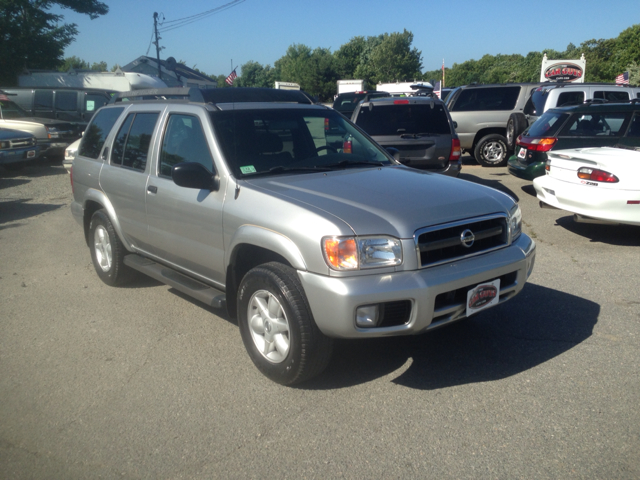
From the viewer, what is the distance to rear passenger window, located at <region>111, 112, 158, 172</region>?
16.2ft

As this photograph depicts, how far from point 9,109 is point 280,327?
16287mm

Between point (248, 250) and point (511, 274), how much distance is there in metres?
1.79

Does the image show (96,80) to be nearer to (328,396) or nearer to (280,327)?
(280,327)

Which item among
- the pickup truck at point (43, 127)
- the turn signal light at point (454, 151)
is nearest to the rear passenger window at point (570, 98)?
the turn signal light at point (454, 151)

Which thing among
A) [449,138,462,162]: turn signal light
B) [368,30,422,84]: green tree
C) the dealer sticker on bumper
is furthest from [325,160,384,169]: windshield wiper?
[368,30,422,84]: green tree

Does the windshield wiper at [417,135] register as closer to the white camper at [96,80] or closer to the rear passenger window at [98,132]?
the rear passenger window at [98,132]

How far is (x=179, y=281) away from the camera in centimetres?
446

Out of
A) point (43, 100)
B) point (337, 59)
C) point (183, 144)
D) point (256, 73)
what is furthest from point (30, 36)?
point (256, 73)

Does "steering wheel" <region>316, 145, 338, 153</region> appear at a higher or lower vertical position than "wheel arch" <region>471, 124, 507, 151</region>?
lower

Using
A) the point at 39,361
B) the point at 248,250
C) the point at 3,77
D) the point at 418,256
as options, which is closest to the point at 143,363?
the point at 39,361

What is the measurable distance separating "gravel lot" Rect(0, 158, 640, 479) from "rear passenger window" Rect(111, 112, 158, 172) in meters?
1.34

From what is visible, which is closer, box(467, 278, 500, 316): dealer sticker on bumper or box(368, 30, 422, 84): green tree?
box(467, 278, 500, 316): dealer sticker on bumper

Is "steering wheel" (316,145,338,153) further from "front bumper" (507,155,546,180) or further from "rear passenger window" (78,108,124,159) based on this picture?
"front bumper" (507,155,546,180)

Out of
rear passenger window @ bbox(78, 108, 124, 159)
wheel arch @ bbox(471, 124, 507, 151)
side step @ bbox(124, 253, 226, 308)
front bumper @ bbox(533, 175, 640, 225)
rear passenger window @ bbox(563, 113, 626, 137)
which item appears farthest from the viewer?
wheel arch @ bbox(471, 124, 507, 151)
